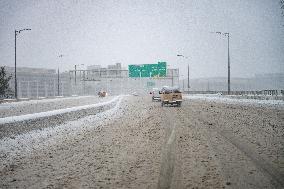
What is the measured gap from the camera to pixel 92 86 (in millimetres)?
174875

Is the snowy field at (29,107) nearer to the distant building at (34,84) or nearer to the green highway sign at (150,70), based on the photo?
the green highway sign at (150,70)

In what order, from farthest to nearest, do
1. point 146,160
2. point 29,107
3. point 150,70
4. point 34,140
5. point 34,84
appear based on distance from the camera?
point 34,84, point 150,70, point 29,107, point 34,140, point 146,160

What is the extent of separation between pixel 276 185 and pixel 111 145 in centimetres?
542

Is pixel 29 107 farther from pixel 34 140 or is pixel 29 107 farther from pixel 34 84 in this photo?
pixel 34 84

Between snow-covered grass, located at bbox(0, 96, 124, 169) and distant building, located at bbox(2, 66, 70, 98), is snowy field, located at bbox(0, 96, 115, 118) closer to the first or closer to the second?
snow-covered grass, located at bbox(0, 96, 124, 169)

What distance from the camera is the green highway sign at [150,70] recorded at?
79000 mm

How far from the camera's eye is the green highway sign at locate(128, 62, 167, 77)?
259ft

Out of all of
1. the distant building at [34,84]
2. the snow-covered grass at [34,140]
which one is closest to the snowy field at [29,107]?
the snow-covered grass at [34,140]

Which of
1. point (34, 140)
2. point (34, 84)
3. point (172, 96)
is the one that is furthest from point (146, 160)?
point (34, 84)

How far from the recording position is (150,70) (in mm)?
79125

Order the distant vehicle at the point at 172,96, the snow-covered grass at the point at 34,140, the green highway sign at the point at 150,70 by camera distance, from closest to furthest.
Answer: the snow-covered grass at the point at 34,140 → the distant vehicle at the point at 172,96 → the green highway sign at the point at 150,70

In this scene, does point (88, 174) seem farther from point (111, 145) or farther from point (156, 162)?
point (111, 145)

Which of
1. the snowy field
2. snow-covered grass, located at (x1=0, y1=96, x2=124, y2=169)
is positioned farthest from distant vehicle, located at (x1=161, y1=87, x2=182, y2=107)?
snow-covered grass, located at (x1=0, y1=96, x2=124, y2=169)

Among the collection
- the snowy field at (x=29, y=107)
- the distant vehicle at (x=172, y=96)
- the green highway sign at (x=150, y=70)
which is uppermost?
the green highway sign at (x=150, y=70)
